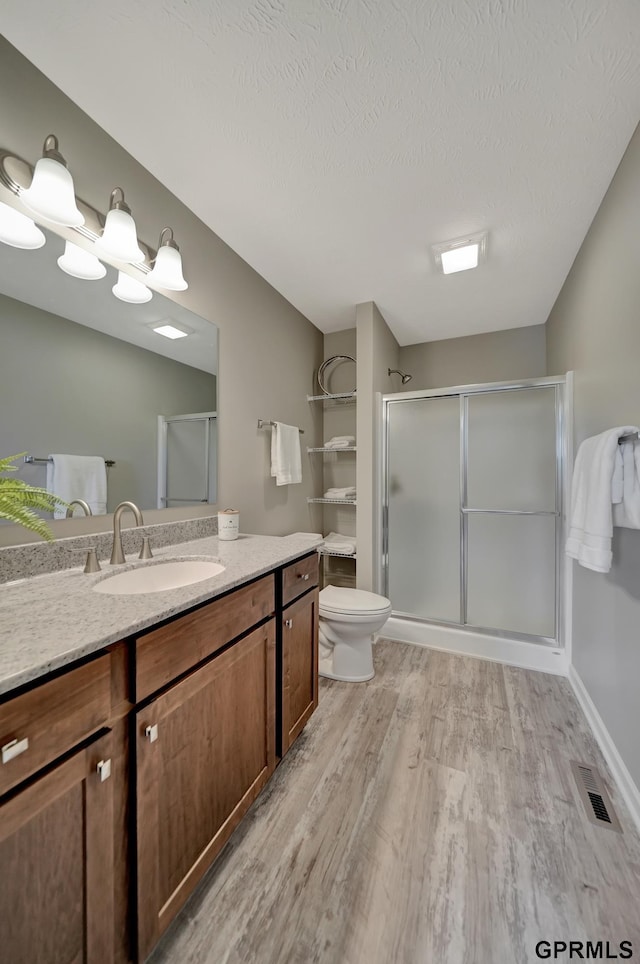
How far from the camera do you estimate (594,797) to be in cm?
132

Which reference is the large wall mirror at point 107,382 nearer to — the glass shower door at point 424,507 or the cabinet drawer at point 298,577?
the cabinet drawer at point 298,577

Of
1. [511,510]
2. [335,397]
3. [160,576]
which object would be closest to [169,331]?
[160,576]

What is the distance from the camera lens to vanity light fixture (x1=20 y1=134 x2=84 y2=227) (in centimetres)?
106

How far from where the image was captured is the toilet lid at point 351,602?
197 centimetres

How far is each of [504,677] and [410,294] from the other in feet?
8.12

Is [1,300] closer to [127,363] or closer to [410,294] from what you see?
[127,363]

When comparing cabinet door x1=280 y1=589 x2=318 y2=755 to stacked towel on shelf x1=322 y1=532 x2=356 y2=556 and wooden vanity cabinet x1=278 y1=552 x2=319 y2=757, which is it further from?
stacked towel on shelf x1=322 y1=532 x2=356 y2=556

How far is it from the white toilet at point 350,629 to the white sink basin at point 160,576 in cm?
87

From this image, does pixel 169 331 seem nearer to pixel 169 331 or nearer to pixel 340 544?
pixel 169 331

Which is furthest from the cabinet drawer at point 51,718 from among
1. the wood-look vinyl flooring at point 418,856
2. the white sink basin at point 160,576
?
the wood-look vinyl flooring at point 418,856

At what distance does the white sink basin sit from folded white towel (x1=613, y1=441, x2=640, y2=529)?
1362 millimetres

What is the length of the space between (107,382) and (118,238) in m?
0.50

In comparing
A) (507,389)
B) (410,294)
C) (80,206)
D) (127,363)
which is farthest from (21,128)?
(507,389)

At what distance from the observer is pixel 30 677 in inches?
22.8
